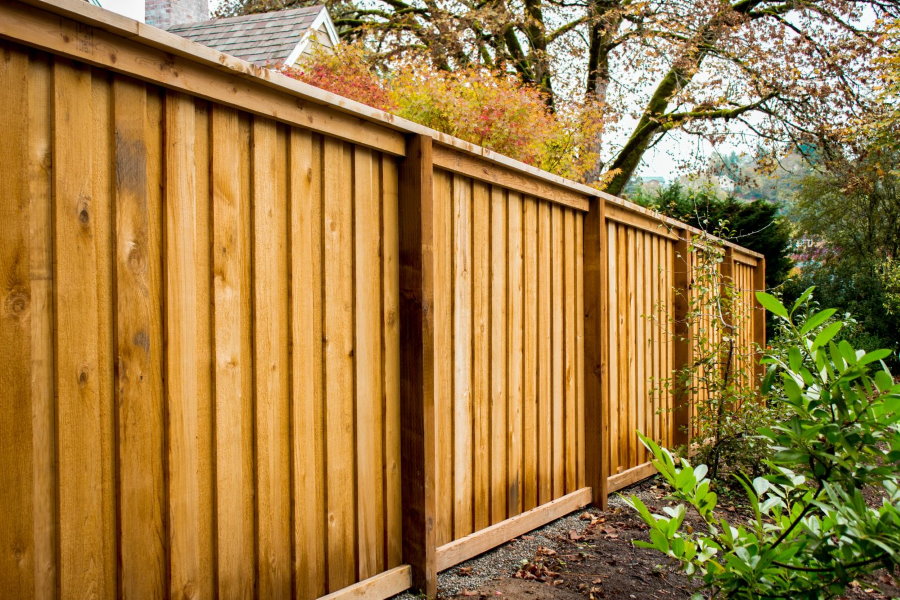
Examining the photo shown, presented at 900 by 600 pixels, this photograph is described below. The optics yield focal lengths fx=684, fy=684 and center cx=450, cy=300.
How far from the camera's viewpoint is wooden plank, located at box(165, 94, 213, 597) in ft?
5.84

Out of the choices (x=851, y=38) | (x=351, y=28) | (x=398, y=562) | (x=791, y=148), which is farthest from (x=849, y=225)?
(x=398, y=562)

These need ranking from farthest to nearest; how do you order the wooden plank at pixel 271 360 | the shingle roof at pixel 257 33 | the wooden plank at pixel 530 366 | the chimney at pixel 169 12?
the chimney at pixel 169 12 → the shingle roof at pixel 257 33 → the wooden plank at pixel 530 366 → the wooden plank at pixel 271 360


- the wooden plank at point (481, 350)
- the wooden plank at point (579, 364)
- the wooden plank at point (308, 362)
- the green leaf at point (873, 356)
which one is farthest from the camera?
the wooden plank at point (579, 364)

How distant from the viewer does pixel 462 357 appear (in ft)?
9.59

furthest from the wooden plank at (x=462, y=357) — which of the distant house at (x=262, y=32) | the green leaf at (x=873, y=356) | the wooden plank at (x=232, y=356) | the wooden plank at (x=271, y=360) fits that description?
the distant house at (x=262, y=32)

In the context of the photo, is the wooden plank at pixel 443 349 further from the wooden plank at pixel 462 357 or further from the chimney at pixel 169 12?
the chimney at pixel 169 12

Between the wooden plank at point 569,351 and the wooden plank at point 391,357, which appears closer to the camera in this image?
the wooden plank at point 391,357

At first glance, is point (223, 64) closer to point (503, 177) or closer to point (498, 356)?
point (503, 177)

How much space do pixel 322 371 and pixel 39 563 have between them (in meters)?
0.95

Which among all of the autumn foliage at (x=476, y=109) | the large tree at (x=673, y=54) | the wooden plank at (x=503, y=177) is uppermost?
the large tree at (x=673, y=54)

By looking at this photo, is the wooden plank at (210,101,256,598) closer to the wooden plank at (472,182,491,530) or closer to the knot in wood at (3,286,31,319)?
the knot in wood at (3,286,31,319)

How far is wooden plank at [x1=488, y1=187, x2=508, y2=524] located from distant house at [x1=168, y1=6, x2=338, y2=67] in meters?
7.70

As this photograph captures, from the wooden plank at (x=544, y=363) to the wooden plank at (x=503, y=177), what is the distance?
0.09 metres

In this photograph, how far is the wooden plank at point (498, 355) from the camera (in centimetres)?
313
